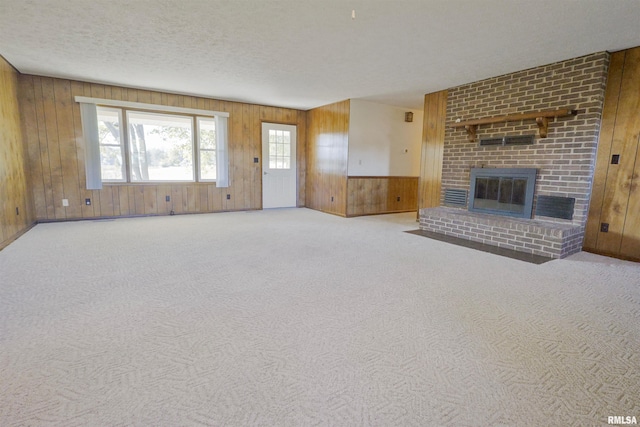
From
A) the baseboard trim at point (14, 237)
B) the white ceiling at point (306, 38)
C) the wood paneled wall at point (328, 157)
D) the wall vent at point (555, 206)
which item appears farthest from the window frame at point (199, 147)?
the wall vent at point (555, 206)

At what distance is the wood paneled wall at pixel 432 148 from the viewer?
5492 millimetres

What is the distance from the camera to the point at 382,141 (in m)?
6.77

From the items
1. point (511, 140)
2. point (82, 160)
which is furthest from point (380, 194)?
point (82, 160)

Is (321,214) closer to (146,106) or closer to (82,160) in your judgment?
(146,106)

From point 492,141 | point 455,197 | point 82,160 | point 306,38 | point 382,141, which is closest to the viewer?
point 306,38

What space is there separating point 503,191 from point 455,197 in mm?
833

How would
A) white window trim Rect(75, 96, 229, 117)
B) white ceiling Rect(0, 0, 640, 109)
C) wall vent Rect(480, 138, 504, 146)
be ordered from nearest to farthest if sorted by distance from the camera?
white ceiling Rect(0, 0, 640, 109) → wall vent Rect(480, 138, 504, 146) → white window trim Rect(75, 96, 229, 117)

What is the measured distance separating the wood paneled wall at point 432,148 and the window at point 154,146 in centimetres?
409

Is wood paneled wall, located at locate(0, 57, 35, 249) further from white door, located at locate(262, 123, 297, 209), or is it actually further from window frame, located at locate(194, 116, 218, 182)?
white door, located at locate(262, 123, 297, 209)

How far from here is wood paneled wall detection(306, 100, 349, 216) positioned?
646 cm

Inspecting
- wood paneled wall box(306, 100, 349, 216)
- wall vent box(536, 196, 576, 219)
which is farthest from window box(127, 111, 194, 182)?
wall vent box(536, 196, 576, 219)

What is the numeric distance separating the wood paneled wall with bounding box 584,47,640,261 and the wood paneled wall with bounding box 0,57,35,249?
7201 millimetres

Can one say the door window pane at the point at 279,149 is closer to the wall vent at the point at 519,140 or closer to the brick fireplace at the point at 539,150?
the brick fireplace at the point at 539,150

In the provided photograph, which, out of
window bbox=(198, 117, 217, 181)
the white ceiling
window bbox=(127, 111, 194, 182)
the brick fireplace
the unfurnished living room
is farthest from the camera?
window bbox=(198, 117, 217, 181)
